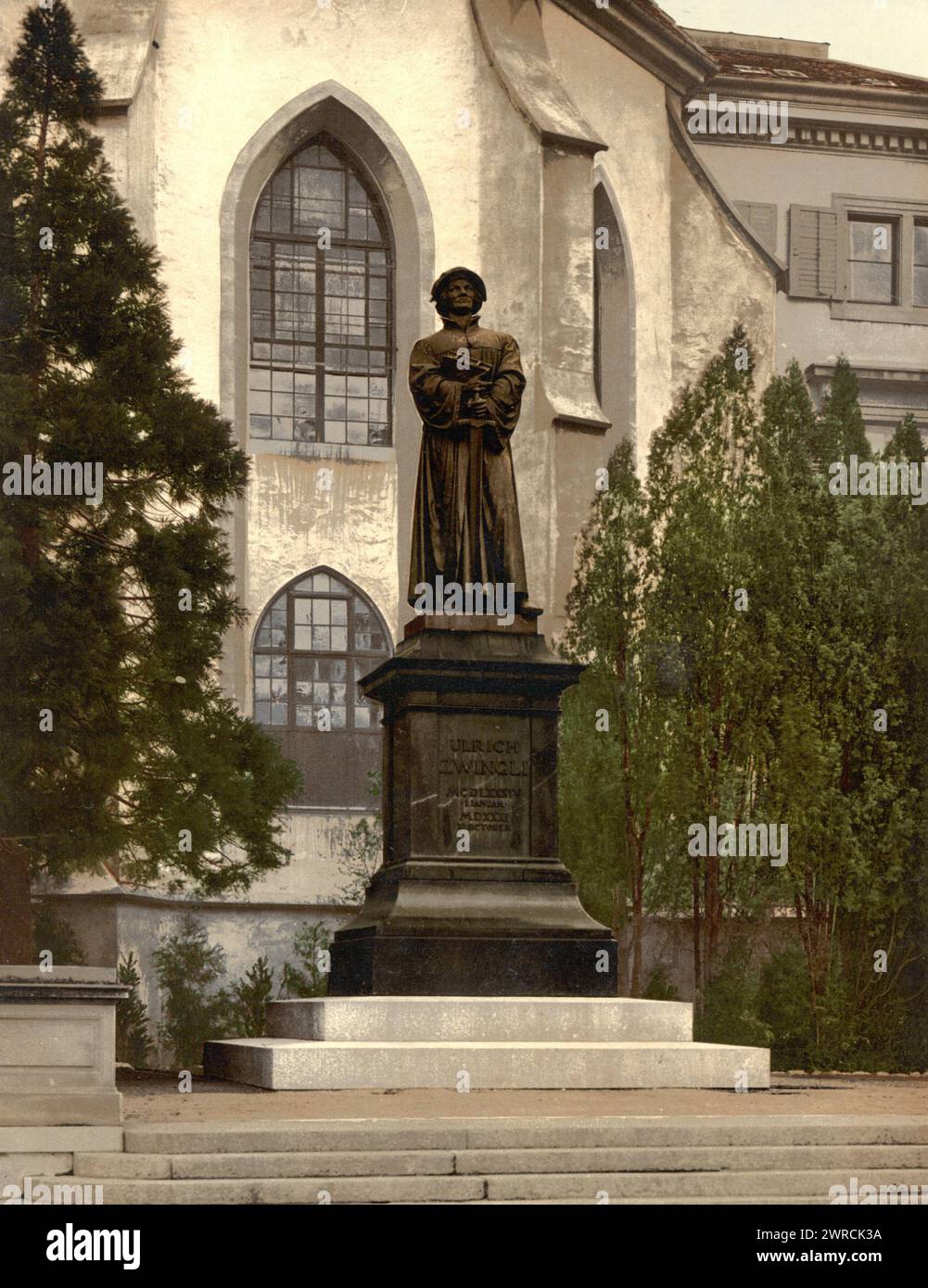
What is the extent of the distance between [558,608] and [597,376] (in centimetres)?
540

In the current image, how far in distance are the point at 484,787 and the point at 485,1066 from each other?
2.17 m

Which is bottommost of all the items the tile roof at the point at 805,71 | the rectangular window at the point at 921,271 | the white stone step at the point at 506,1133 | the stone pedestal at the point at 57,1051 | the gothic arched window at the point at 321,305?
the white stone step at the point at 506,1133

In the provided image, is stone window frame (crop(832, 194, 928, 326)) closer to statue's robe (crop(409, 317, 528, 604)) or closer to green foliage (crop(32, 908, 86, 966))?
green foliage (crop(32, 908, 86, 966))

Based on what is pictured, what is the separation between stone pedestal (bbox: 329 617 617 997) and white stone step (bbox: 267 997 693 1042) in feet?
1.19

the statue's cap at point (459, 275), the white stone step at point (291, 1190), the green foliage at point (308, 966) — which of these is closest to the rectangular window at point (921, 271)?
the green foliage at point (308, 966)

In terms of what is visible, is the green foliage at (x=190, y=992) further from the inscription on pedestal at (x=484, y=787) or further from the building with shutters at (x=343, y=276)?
the inscription on pedestal at (x=484, y=787)

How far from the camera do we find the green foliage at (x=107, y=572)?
18.5m

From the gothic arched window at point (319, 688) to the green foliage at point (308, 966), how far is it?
2.45 meters

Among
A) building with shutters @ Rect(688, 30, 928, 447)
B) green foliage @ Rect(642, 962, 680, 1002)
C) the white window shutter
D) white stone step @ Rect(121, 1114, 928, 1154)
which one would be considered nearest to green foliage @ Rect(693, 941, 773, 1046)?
green foliage @ Rect(642, 962, 680, 1002)

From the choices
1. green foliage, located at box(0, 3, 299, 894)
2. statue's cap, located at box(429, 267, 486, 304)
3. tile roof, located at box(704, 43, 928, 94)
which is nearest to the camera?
statue's cap, located at box(429, 267, 486, 304)

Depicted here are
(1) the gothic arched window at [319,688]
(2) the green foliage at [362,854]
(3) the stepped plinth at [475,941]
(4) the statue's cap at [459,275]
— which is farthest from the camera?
(1) the gothic arched window at [319,688]

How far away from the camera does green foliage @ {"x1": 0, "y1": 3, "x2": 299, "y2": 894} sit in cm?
1845
